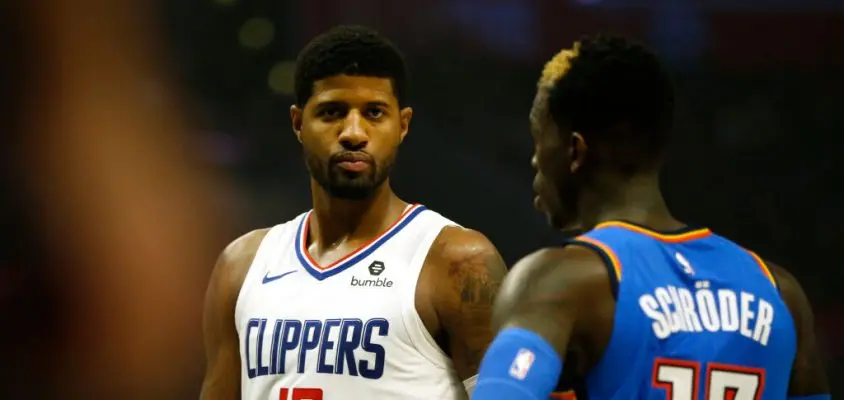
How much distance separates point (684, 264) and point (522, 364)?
293 millimetres

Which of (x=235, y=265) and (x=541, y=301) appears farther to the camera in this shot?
(x=235, y=265)

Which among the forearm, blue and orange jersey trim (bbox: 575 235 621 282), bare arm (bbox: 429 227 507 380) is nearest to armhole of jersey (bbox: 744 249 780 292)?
blue and orange jersey trim (bbox: 575 235 621 282)

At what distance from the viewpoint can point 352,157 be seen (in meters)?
2.59

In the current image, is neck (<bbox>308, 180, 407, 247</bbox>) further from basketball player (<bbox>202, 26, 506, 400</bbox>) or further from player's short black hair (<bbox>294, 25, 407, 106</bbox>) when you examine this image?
player's short black hair (<bbox>294, 25, 407, 106</bbox>)

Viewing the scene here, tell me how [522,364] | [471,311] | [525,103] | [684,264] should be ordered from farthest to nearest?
1. [525,103]
2. [471,311]
3. [684,264]
4. [522,364]

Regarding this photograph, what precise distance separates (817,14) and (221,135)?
2.65 metres

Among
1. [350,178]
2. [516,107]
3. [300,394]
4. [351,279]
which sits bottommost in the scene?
[300,394]

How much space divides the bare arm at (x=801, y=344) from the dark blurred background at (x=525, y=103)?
3.19 metres

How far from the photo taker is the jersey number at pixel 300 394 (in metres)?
2.46

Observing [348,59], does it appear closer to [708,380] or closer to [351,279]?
[351,279]

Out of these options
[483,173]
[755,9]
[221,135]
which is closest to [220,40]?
[221,135]

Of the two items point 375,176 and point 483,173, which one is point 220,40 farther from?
point 375,176

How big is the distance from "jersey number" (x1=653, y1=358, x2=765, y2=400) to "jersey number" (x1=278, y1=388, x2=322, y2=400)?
3.42 ft

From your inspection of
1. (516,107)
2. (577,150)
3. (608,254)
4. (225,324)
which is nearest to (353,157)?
(225,324)
